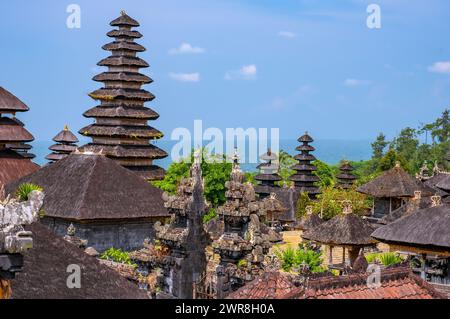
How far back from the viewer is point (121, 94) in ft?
139

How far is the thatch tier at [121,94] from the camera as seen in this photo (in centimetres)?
4241

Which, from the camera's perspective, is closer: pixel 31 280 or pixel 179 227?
pixel 31 280

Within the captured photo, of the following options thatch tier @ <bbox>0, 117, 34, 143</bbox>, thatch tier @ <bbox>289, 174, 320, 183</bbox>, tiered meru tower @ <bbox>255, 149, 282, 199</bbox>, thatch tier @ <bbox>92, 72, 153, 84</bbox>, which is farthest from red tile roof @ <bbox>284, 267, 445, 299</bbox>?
thatch tier @ <bbox>289, 174, 320, 183</bbox>

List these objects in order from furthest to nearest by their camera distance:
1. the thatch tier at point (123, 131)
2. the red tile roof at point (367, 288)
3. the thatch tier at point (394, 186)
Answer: the thatch tier at point (394, 186)
the thatch tier at point (123, 131)
the red tile roof at point (367, 288)

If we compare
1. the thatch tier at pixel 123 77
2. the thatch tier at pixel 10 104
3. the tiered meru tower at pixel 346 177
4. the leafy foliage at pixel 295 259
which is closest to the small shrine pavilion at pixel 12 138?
the thatch tier at pixel 10 104

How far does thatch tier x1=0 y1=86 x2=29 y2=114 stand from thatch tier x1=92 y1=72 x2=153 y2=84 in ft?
17.0

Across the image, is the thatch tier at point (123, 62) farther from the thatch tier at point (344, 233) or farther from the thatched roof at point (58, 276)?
the thatched roof at point (58, 276)

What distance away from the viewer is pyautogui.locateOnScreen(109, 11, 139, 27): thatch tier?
43.7 m

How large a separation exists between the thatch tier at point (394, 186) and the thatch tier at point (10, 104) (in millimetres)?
23271

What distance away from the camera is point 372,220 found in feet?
174

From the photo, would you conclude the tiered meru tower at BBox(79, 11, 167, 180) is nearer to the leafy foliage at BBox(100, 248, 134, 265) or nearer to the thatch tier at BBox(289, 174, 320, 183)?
the leafy foliage at BBox(100, 248, 134, 265)
